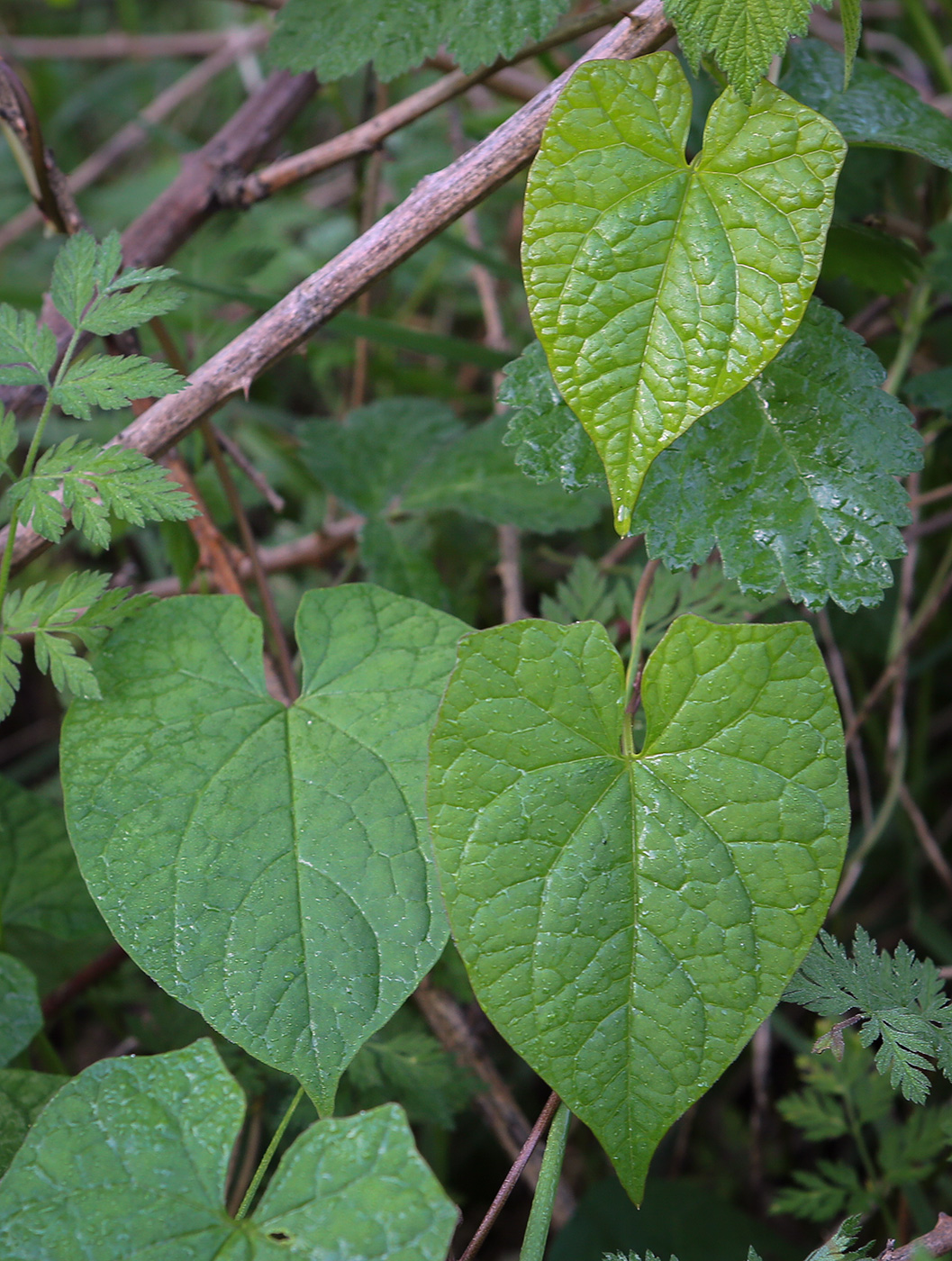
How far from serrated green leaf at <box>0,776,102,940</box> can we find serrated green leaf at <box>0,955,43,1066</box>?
0.25 meters

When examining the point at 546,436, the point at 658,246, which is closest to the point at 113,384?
the point at 546,436

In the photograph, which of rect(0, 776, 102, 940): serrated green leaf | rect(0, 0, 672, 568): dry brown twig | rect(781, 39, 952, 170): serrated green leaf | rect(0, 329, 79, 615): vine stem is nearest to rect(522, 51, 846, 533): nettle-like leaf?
rect(0, 0, 672, 568): dry brown twig

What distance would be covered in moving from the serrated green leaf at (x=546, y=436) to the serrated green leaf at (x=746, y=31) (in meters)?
0.32

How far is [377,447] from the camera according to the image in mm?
1789

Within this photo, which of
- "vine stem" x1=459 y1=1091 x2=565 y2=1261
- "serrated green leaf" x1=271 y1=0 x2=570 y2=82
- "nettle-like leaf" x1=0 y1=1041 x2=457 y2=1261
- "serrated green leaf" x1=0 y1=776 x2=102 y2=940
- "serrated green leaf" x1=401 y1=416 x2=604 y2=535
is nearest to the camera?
"nettle-like leaf" x1=0 y1=1041 x2=457 y2=1261

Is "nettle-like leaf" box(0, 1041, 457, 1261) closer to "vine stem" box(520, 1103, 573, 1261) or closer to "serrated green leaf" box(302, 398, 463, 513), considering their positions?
"vine stem" box(520, 1103, 573, 1261)

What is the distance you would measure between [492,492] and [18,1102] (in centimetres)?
107

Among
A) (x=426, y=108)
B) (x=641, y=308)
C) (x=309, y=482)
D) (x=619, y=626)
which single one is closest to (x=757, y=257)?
(x=641, y=308)

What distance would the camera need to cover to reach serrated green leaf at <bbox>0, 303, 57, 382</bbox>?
1.03m

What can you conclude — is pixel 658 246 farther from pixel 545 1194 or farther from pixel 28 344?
pixel 545 1194

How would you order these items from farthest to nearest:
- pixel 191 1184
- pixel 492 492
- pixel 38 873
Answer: pixel 492 492
pixel 38 873
pixel 191 1184

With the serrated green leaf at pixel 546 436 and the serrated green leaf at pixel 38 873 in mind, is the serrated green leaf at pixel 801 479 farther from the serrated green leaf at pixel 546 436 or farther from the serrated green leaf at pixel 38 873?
the serrated green leaf at pixel 38 873

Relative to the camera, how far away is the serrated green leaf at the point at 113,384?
0.99m

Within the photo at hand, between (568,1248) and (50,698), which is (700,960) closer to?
(568,1248)
